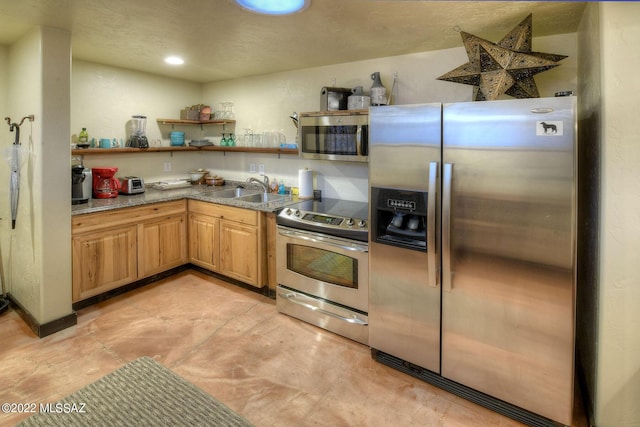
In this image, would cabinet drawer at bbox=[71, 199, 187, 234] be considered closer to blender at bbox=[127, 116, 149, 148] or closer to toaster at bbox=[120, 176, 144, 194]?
toaster at bbox=[120, 176, 144, 194]

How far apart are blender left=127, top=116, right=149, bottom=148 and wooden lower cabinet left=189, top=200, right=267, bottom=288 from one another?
88cm

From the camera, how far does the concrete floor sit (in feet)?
6.62

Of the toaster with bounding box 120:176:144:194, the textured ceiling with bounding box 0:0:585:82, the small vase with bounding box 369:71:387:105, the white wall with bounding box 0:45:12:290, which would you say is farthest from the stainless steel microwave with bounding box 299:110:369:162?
the white wall with bounding box 0:45:12:290

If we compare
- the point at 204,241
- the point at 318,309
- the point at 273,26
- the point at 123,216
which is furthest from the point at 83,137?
the point at 318,309

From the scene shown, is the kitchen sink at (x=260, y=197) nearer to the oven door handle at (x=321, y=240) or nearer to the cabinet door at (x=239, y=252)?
the cabinet door at (x=239, y=252)

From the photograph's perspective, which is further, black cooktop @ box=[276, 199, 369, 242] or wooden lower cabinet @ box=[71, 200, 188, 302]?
wooden lower cabinet @ box=[71, 200, 188, 302]

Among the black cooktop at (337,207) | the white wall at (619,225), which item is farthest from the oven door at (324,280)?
the white wall at (619,225)

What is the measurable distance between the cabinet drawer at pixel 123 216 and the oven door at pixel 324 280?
1352 millimetres

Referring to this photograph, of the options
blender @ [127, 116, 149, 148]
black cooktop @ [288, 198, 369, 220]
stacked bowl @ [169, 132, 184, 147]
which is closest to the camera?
black cooktop @ [288, 198, 369, 220]

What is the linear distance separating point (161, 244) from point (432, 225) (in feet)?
9.09

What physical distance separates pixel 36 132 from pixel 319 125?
213 cm

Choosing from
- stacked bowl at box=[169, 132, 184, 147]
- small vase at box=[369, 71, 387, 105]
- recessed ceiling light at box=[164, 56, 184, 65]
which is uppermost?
recessed ceiling light at box=[164, 56, 184, 65]

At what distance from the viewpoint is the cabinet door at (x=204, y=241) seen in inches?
145

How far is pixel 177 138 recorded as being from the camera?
4.42 metres
